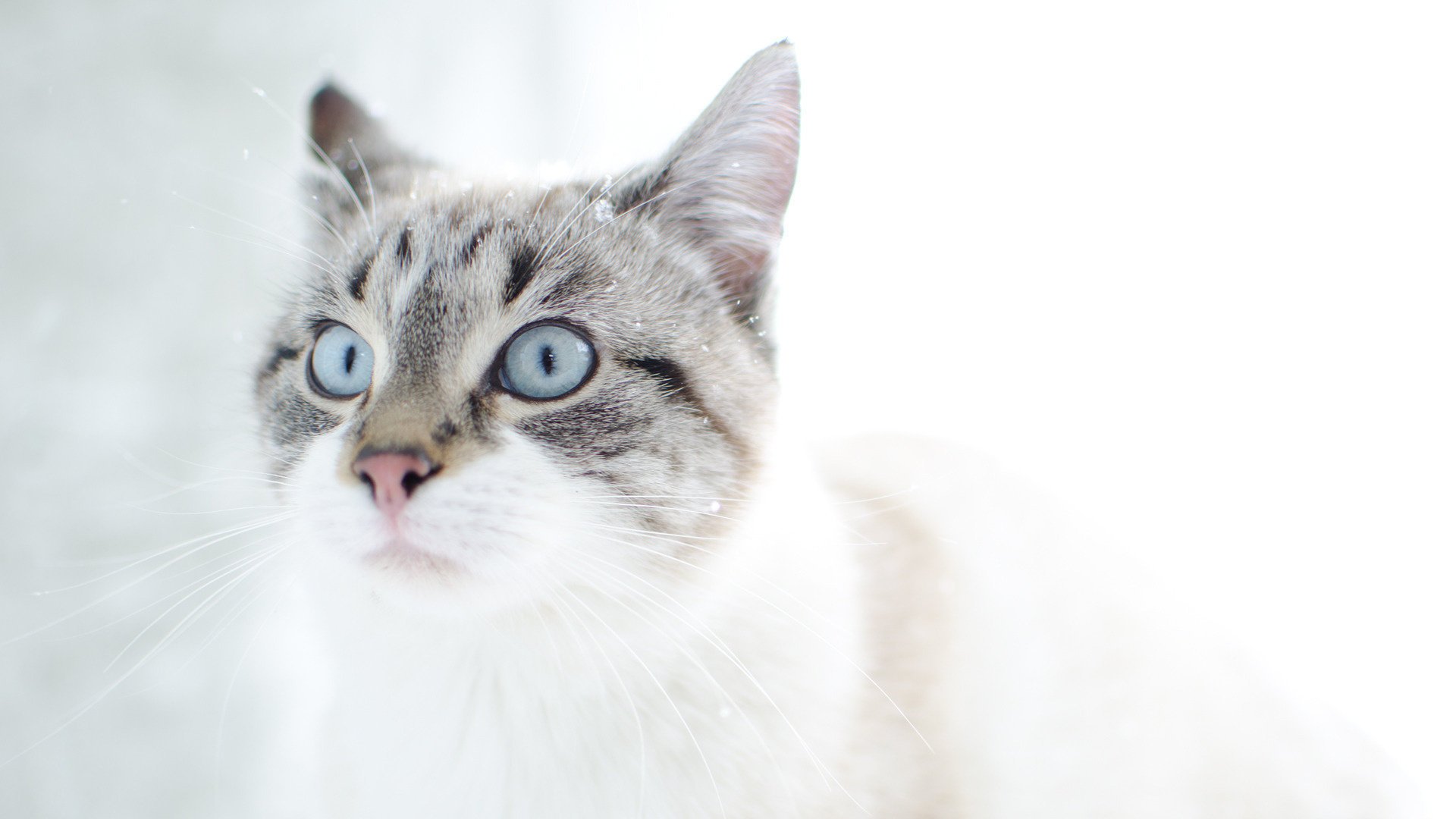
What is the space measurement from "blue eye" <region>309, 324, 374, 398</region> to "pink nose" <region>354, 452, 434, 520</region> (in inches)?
7.2

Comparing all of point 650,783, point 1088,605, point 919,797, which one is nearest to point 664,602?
point 650,783

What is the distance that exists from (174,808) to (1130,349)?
1.46 m

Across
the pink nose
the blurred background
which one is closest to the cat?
the pink nose

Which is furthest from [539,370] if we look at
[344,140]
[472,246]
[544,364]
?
[344,140]

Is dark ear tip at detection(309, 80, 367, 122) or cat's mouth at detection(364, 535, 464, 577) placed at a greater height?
dark ear tip at detection(309, 80, 367, 122)

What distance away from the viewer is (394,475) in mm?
687

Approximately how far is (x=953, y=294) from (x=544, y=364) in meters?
0.74

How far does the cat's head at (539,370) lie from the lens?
712 millimetres

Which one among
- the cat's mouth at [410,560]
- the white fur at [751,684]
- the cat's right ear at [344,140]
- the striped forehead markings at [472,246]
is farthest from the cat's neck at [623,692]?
the cat's right ear at [344,140]

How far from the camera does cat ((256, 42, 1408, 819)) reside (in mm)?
758

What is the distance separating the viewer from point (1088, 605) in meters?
1.05

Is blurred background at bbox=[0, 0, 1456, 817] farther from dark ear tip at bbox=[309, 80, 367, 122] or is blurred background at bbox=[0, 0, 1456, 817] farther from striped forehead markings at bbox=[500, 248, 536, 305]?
striped forehead markings at bbox=[500, 248, 536, 305]

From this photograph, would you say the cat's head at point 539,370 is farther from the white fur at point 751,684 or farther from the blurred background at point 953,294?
the blurred background at point 953,294

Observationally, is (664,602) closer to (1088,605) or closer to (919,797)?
(919,797)
